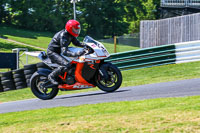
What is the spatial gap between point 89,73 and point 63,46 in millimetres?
883

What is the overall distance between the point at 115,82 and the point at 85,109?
79.8 inches

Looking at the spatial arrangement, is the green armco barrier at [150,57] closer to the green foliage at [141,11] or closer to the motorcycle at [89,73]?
the motorcycle at [89,73]

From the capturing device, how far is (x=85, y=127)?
15.4ft

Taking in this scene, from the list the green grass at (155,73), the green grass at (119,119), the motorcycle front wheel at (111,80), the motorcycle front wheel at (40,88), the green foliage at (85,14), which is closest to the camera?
the green grass at (119,119)

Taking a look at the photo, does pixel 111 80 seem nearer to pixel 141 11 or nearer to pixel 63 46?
pixel 63 46

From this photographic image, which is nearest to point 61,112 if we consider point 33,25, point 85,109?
point 85,109

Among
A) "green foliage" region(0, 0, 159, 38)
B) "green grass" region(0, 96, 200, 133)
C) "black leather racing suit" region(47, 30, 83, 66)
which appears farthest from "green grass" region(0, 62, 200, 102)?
"green foliage" region(0, 0, 159, 38)

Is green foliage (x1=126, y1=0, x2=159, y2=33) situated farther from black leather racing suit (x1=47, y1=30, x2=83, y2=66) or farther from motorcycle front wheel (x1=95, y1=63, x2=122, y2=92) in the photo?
motorcycle front wheel (x1=95, y1=63, x2=122, y2=92)

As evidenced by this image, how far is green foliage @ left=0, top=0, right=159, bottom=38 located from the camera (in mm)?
52031

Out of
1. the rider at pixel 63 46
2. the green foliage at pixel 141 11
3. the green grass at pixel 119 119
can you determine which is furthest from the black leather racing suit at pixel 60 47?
the green foliage at pixel 141 11

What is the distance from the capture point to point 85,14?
63531 mm

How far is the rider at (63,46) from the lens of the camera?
819 cm

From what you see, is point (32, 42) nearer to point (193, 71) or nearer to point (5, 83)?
point (5, 83)

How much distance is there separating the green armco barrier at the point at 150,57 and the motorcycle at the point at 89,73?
24.7 feet
